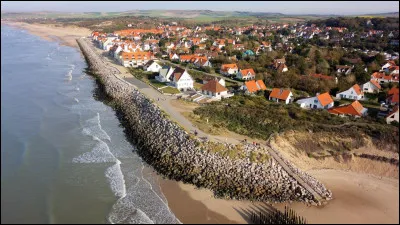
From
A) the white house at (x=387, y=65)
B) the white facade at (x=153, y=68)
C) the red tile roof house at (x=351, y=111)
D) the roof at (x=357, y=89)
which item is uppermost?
the white house at (x=387, y=65)

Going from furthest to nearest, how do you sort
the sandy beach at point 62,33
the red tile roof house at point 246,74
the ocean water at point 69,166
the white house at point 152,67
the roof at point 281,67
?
1. the sandy beach at point 62,33
2. the white house at point 152,67
3. the roof at point 281,67
4. the red tile roof house at point 246,74
5. the ocean water at point 69,166

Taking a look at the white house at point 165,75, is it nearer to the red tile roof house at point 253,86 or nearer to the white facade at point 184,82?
the white facade at point 184,82

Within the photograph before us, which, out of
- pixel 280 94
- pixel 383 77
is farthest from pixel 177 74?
pixel 383 77

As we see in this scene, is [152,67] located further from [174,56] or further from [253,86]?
[253,86]

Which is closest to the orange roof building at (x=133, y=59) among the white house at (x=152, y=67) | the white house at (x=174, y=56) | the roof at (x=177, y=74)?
the white house at (x=174, y=56)

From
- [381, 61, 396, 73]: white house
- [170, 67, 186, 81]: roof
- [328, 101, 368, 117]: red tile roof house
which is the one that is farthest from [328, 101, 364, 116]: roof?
[381, 61, 396, 73]: white house

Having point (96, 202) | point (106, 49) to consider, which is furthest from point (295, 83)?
point (106, 49)

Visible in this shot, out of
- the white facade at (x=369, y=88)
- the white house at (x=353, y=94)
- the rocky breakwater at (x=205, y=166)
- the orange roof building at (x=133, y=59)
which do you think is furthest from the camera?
the orange roof building at (x=133, y=59)

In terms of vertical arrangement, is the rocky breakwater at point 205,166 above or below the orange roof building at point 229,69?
below
